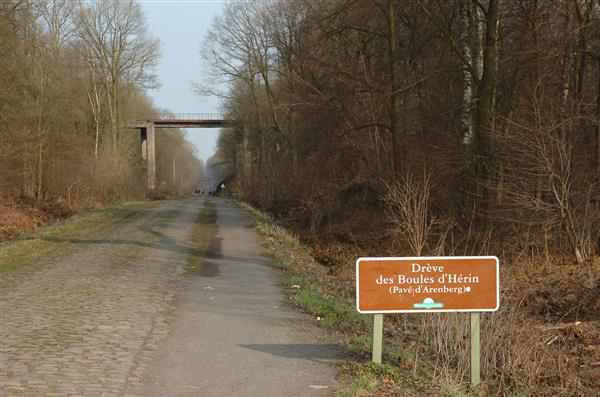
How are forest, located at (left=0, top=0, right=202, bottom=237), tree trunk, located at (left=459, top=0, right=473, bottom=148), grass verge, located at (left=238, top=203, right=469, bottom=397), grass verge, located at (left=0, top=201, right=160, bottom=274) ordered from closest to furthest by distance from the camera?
grass verge, located at (left=238, top=203, right=469, bottom=397), grass verge, located at (left=0, top=201, right=160, bottom=274), tree trunk, located at (left=459, top=0, right=473, bottom=148), forest, located at (left=0, top=0, right=202, bottom=237)

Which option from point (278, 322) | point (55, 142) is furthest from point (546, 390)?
point (55, 142)

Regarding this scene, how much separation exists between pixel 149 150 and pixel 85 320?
68923 mm

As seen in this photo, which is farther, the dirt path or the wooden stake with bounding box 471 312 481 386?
the wooden stake with bounding box 471 312 481 386

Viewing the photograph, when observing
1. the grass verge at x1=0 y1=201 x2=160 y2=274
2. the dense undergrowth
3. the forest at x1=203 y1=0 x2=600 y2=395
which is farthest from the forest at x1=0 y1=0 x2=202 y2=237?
the dense undergrowth

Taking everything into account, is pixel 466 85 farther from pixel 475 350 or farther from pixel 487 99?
pixel 475 350

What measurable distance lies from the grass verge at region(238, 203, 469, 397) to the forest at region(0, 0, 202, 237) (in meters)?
19.8

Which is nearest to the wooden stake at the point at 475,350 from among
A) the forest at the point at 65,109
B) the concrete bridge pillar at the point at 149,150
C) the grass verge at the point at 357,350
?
the grass verge at the point at 357,350

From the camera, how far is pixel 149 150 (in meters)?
76.1

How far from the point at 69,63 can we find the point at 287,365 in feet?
152

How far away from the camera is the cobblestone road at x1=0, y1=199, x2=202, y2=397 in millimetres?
6410

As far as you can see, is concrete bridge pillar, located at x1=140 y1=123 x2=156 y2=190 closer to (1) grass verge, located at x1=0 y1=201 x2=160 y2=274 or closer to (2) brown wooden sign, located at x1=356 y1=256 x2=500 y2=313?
(1) grass verge, located at x1=0 y1=201 x2=160 y2=274

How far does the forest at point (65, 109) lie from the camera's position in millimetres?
33375

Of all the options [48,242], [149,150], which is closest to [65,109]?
[48,242]

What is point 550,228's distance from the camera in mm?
17969
